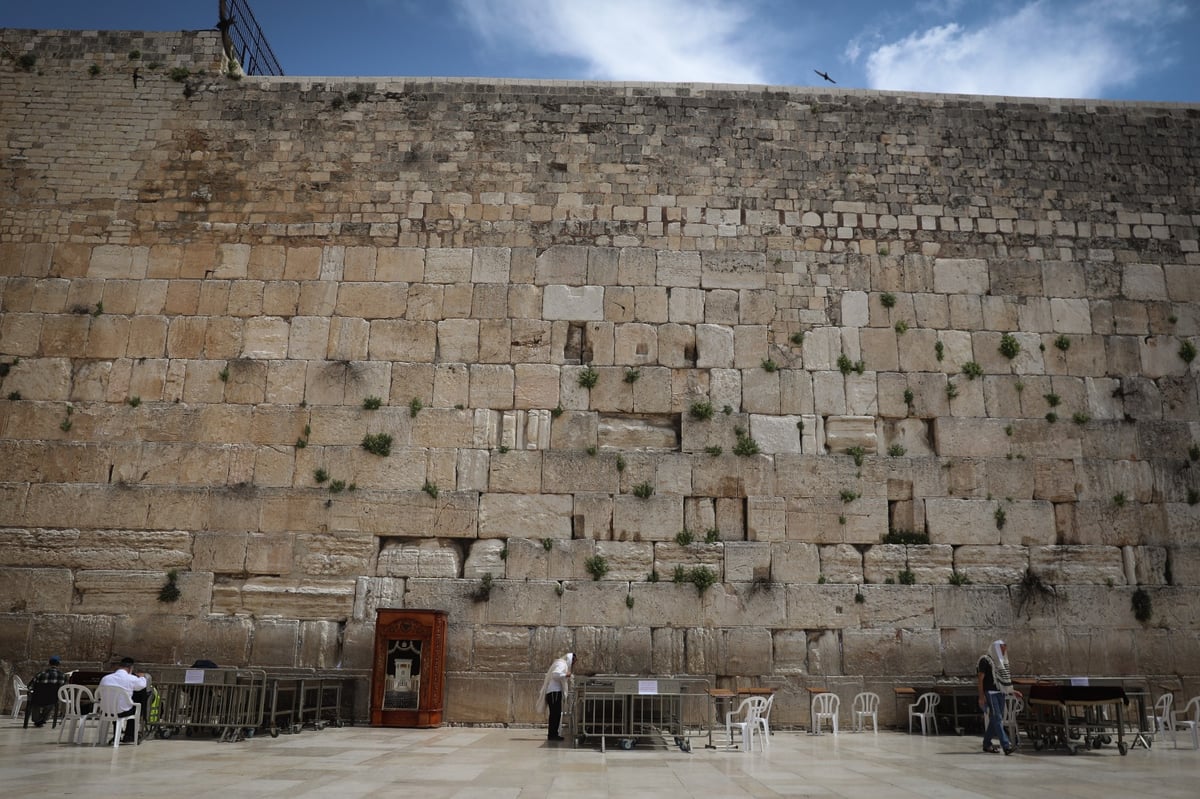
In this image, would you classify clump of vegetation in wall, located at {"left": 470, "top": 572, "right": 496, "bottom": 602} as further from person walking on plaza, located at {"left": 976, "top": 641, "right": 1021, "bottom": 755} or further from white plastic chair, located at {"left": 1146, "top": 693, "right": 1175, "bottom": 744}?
white plastic chair, located at {"left": 1146, "top": 693, "right": 1175, "bottom": 744}

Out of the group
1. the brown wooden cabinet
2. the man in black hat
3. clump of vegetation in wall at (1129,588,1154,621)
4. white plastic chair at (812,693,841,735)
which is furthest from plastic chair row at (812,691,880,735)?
the man in black hat

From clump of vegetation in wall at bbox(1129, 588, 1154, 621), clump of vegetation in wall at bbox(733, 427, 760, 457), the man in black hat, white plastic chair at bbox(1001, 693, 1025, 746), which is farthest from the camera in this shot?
clump of vegetation in wall at bbox(733, 427, 760, 457)

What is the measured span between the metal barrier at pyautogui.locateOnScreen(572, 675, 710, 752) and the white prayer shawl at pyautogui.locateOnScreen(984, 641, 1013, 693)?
2.78 m

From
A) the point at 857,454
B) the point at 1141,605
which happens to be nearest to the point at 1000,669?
the point at 857,454

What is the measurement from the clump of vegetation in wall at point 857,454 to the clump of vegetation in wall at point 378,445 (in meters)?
5.62

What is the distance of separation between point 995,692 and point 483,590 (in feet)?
17.8

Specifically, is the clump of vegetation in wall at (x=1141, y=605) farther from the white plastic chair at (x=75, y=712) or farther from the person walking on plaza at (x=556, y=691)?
the white plastic chair at (x=75, y=712)

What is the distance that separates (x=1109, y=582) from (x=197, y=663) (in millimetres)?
10352

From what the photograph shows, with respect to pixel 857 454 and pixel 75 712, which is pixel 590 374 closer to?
pixel 857 454

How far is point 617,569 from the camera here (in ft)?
34.3

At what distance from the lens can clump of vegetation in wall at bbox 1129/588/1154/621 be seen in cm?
1055

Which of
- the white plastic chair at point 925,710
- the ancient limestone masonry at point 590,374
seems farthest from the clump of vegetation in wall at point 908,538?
the white plastic chair at point 925,710

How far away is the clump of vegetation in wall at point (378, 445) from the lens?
1076 centimetres

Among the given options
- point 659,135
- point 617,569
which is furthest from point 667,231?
point 617,569
